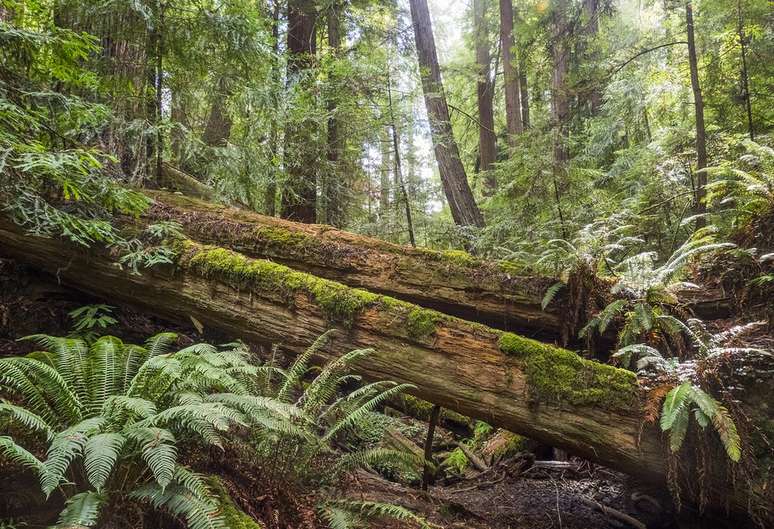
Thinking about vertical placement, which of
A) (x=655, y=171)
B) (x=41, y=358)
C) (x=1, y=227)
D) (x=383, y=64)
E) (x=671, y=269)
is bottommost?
(x=41, y=358)

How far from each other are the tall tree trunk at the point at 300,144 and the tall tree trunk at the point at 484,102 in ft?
13.4

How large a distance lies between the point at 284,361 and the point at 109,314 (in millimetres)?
2252

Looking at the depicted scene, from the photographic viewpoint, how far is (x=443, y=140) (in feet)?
30.7

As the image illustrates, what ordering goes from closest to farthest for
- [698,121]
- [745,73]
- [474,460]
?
1. [474,460]
2. [698,121]
3. [745,73]

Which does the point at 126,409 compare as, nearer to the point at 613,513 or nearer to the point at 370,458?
the point at 370,458

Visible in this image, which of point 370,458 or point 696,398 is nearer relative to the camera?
point 696,398

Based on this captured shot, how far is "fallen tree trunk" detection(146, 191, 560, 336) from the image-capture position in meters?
5.01

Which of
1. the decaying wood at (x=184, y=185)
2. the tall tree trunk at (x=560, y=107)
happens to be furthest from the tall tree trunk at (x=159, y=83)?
the tall tree trunk at (x=560, y=107)

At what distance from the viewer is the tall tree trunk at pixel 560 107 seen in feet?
24.6

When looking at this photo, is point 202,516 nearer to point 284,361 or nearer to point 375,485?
point 375,485

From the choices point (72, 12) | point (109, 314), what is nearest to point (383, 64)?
point (72, 12)

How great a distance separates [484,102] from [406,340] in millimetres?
10483

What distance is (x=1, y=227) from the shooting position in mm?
5141

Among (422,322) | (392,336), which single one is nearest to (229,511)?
(392,336)
